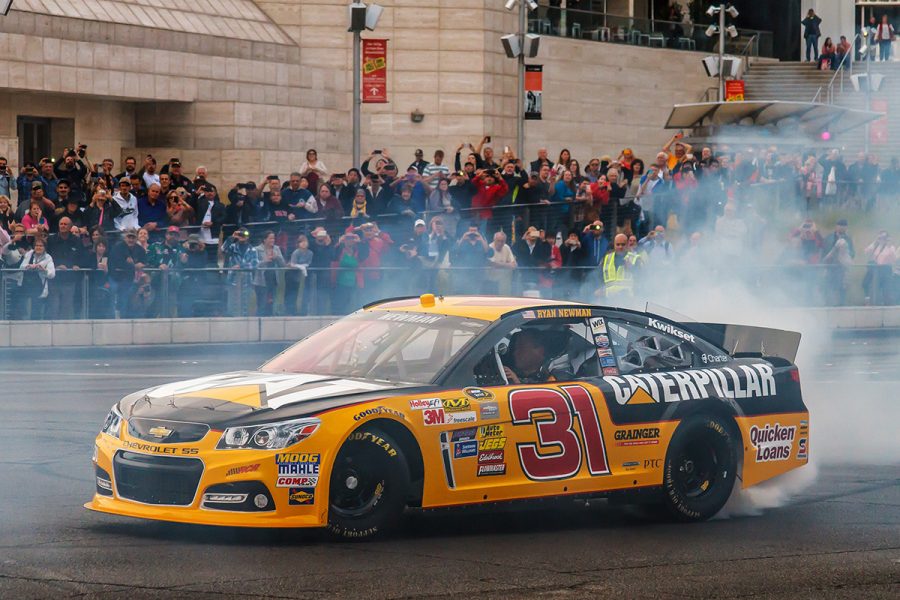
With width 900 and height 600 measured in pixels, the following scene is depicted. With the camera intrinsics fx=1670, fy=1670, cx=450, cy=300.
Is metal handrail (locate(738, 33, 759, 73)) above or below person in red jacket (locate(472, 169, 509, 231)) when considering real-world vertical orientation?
above

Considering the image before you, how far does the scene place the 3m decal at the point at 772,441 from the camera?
972cm

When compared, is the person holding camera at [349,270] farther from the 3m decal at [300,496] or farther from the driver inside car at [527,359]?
the 3m decal at [300,496]

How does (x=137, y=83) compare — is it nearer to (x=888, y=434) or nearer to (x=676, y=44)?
(x=676, y=44)

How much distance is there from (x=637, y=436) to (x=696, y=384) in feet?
1.85

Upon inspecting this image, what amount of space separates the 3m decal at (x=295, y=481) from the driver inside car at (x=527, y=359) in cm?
144

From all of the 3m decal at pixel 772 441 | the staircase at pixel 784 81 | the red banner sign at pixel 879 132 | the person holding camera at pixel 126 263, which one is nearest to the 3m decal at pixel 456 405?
the 3m decal at pixel 772 441

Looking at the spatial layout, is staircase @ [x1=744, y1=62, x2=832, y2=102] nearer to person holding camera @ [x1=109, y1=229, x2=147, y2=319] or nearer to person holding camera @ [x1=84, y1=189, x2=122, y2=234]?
person holding camera @ [x1=84, y1=189, x2=122, y2=234]

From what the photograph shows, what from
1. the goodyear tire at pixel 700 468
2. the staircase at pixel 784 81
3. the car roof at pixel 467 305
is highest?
the staircase at pixel 784 81

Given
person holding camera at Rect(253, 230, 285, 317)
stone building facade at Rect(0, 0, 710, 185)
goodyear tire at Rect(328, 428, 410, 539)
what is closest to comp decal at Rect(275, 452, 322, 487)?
goodyear tire at Rect(328, 428, 410, 539)

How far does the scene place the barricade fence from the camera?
68.4ft

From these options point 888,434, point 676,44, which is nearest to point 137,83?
point 676,44

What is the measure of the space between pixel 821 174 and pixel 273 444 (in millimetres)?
21321

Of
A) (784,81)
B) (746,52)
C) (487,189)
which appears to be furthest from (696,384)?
(746,52)

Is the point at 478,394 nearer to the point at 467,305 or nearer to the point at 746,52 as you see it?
the point at 467,305
